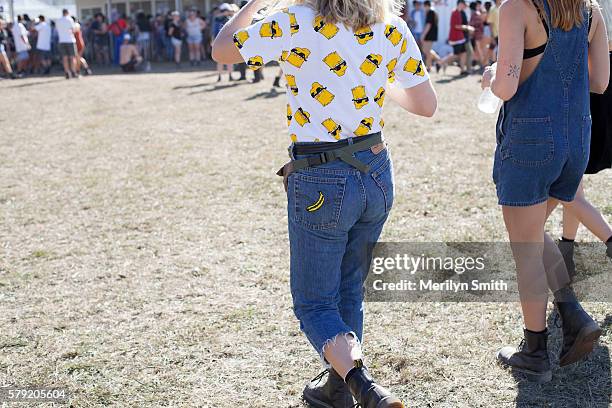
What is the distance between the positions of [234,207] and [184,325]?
7.59 feet

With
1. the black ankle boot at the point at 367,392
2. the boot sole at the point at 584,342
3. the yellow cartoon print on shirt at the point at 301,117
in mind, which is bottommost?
the boot sole at the point at 584,342

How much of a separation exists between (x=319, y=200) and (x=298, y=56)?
47cm

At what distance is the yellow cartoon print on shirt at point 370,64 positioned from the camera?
2258mm

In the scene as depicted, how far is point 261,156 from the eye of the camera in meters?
7.78

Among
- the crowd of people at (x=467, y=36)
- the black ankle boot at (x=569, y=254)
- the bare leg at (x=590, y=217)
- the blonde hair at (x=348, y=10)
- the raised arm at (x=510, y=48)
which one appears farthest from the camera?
the crowd of people at (x=467, y=36)

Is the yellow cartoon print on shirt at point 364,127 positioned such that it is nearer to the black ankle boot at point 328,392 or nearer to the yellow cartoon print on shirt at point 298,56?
the yellow cartoon print on shirt at point 298,56

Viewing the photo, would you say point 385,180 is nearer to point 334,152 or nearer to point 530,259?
point 334,152

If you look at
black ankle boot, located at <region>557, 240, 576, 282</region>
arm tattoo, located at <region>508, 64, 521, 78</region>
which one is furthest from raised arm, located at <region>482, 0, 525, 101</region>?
black ankle boot, located at <region>557, 240, 576, 282</region>

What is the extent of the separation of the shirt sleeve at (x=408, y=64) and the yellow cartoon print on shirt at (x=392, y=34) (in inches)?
0.8

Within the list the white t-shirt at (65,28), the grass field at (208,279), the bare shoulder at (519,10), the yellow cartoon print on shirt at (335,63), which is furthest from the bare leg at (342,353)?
the white t-shirt at (65,28)

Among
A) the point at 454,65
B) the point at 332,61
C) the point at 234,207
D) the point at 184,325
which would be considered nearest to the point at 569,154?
the point at 332,61

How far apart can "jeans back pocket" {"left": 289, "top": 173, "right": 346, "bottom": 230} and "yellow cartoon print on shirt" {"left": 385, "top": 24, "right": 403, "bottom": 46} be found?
1.62 ft

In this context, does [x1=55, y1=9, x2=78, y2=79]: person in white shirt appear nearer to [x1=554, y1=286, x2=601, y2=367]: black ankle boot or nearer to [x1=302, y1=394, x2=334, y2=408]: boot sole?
[x1=302, y1=394, x2=334, y2=408]: boot sole

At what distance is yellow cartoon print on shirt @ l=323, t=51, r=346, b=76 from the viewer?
221 cm
